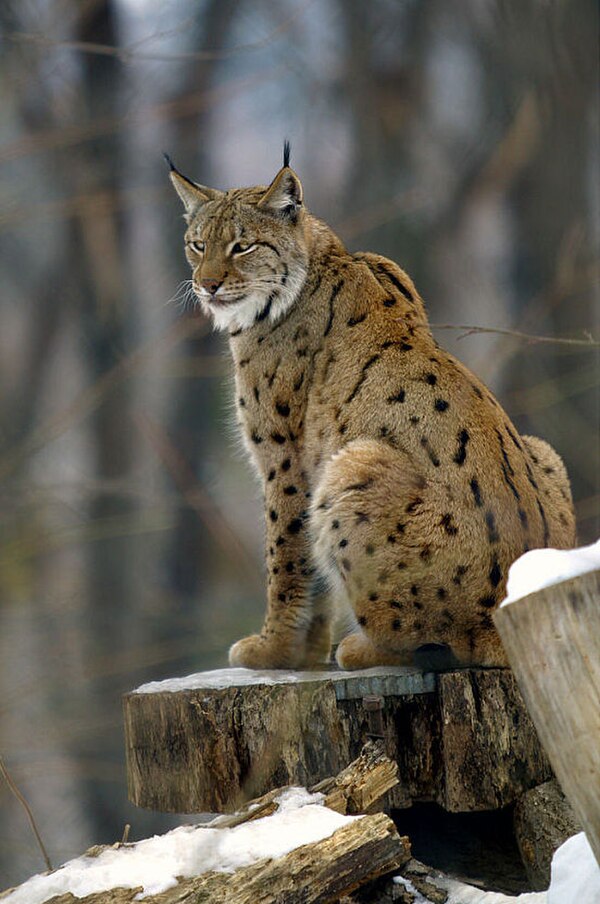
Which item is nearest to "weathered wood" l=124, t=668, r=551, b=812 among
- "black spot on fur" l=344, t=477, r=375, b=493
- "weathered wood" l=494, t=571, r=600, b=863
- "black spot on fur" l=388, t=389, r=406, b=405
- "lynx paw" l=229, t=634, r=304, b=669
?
"lynx paw" l=229, t=634, r=304, b=669

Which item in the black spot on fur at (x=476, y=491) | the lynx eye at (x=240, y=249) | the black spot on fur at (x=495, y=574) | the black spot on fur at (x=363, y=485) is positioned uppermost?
the lynx eye at (x=240, y=249)

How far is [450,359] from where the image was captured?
488cm

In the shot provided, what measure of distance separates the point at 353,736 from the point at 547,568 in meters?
1.84

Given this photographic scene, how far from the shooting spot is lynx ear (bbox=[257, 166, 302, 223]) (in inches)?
206

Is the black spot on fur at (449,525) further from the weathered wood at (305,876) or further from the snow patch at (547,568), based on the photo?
the snow patch at (547,568)

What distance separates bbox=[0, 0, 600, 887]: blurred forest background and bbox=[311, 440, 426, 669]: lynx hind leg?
3393mm

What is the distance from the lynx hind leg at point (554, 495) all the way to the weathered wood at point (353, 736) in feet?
2.28

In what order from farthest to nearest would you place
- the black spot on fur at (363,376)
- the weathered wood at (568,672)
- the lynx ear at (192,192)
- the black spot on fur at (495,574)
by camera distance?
the lynx ear at (192,192)
the black spot on fur at (363,376)
the black spot on fur at (495,574)
the weathered wood at (568,672)

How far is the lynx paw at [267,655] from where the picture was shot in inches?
199

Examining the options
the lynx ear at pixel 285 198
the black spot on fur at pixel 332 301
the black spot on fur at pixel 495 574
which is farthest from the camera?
the lynx ear at pixel 285 198

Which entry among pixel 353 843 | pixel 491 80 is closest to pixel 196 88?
pixel 491 80

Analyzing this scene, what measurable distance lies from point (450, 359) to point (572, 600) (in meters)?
2.45

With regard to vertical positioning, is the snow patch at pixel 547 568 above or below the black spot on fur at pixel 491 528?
below

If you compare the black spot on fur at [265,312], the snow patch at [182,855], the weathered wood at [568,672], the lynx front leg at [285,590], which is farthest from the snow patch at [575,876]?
the black spot on fur at [265,312]
